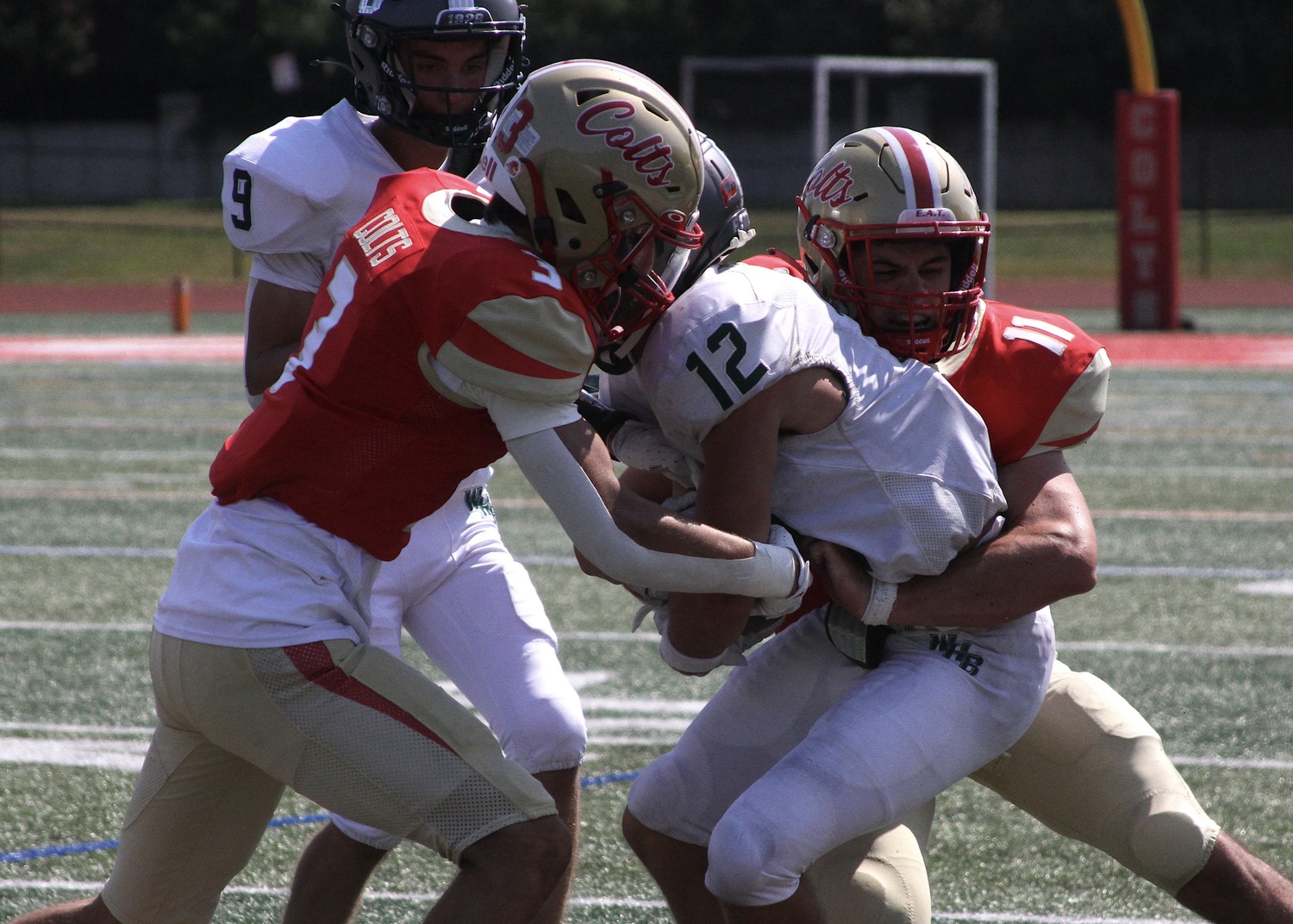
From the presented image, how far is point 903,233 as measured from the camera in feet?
9.07

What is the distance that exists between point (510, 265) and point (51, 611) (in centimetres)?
417

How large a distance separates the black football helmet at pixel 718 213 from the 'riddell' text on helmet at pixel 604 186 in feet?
0.67

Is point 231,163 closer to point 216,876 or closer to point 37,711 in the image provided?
point 216,876

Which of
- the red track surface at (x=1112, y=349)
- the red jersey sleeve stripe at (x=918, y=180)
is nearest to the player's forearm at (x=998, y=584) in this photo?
the red jersey sleeve stripe at (x=918, y=180)

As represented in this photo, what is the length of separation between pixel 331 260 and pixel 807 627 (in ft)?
3.71

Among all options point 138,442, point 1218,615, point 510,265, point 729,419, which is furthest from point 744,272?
point 138,442

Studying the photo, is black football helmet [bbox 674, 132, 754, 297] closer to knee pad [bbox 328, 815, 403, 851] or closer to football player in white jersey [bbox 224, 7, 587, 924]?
football player in white jersey [bbox 224, 7, 587, 924]

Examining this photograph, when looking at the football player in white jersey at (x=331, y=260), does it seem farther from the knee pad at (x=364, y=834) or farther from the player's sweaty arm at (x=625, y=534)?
the player's sweaty arm at (x=625, y=534)

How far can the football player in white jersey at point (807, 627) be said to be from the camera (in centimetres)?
248

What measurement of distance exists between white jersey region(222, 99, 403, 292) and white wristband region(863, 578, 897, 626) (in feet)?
4.36

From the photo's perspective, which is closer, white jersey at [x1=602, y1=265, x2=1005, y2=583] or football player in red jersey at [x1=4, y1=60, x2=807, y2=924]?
football player in red jersey at [x1=4, y1=60, x2=807, y2=924]

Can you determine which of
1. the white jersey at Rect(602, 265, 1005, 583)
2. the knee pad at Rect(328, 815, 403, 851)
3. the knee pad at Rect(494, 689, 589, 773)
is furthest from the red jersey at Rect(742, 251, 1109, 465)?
the knee pad at Rect(328, 815, 403, 851)

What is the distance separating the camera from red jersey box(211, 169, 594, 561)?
89.4 inches

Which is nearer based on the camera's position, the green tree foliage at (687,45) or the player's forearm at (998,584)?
the player's forearm at (998,584)
